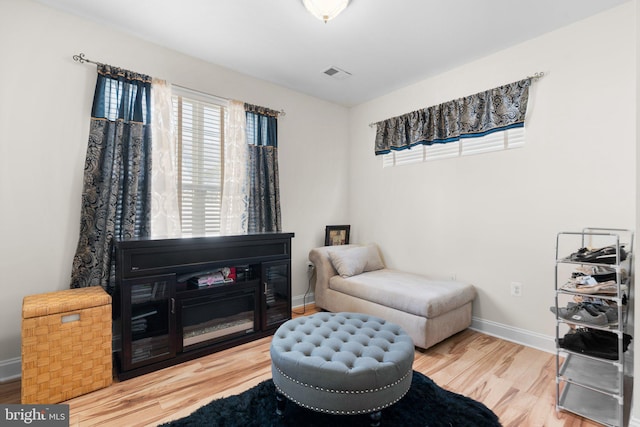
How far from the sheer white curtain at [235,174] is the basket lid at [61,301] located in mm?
1216

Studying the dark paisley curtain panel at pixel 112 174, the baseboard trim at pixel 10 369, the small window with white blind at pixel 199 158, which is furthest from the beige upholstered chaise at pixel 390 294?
the baseboard trim at pixel 10 369

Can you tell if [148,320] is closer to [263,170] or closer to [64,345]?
[64,345]

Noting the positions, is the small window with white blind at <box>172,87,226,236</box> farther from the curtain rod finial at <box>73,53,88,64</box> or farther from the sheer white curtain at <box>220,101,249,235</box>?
the curtain rod finial at <box>73,53,88,64</box>

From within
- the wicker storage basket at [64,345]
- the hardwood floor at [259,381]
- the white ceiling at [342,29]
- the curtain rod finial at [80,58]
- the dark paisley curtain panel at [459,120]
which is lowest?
the hardwood floor at [259,381]

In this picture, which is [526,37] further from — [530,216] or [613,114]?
[530,216]

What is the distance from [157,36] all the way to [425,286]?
3245mm

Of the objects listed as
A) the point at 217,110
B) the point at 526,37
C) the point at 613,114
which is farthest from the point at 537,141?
the point at 217,110

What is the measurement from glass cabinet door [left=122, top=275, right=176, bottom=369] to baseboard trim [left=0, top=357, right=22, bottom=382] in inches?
29.6

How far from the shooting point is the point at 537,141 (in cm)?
257

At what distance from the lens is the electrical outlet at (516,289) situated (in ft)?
8.78

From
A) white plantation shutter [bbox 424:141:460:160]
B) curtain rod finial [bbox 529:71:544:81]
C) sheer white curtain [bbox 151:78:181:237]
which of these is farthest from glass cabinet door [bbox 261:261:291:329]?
curtain rod finial [bbox 529:71:544:81]

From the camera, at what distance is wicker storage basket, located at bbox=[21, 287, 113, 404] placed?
1732 mm

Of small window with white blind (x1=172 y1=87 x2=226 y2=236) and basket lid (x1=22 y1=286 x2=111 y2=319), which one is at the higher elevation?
small window with white blind (x1=172 y1=87 x2=226 y2=236)

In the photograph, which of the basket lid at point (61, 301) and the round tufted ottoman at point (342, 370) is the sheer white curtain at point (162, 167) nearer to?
the basket lid at point (61, 301)
